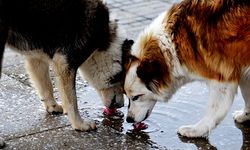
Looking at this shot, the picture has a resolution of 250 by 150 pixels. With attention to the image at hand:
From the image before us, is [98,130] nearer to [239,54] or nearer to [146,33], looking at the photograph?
[146,33]

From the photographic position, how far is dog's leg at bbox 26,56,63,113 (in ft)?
21.3

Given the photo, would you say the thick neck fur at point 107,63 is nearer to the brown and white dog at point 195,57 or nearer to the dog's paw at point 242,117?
the brown and white dog at point 195,57

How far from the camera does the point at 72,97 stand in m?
6.07

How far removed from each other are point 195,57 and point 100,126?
1179 mm

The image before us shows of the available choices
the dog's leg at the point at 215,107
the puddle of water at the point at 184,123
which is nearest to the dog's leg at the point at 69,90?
the puddle of water at the point at 184,123

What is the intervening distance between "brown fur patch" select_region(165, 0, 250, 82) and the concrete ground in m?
0.83

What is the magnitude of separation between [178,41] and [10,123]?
1.81 m

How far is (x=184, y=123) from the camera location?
613cm

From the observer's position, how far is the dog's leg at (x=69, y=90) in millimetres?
6020

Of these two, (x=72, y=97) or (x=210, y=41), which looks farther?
(x=72, y=97)

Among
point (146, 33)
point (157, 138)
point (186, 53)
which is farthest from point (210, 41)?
point (157, 138)

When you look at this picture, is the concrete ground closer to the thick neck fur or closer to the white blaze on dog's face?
Result: the white blaze on dog's face

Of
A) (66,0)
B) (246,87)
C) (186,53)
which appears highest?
(66,0)

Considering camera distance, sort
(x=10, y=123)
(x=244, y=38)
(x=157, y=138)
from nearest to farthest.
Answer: (x=244, y=38)
(x=157, y=138)
(x=10, y=123)
